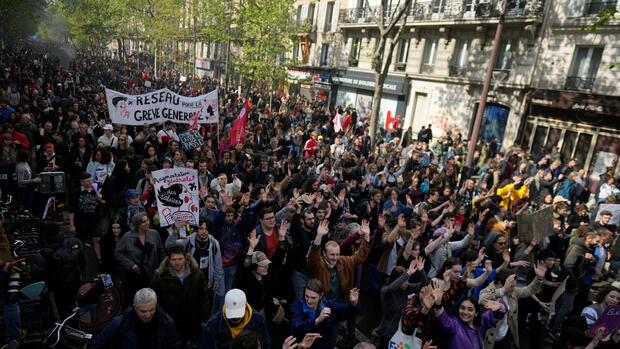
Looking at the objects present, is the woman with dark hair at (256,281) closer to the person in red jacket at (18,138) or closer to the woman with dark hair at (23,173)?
the woman with dark hair at (23,173)

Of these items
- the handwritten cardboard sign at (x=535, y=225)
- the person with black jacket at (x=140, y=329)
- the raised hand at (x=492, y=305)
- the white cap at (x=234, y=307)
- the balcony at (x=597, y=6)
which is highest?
the balcony at (x=597, y=6)

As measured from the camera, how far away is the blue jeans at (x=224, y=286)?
492 cm

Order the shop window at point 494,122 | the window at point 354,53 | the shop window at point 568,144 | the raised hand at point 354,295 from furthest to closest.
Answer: the window at point 354,53 → the shop window at point 494,122 → the shop window at point 568,144 → the raised hand at point 354,295

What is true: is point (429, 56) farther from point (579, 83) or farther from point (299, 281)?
point (299, 281)

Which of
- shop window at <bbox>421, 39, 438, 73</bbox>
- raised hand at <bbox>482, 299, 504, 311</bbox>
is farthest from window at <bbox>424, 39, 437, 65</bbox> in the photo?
raised hand at <bbox>482, 299, 504, 311</bbox>

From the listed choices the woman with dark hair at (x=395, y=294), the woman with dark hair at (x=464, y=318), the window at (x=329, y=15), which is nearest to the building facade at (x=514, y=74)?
the window at (x=329, y=15)

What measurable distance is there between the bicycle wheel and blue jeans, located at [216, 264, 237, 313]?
54.6 inches

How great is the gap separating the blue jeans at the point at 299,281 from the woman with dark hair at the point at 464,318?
1.75 m

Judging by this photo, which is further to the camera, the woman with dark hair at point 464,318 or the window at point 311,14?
the window at point 311,14

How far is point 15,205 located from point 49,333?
5.10 m

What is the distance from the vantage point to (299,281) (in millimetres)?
4930

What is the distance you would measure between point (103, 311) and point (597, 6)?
19.8 m

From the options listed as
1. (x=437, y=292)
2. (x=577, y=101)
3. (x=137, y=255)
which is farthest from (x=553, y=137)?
(x=137, y=255)

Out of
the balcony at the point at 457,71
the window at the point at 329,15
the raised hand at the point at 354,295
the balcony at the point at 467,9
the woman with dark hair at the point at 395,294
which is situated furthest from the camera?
the window at the point at 329,15
